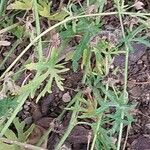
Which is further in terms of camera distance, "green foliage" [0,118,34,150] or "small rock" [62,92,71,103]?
"small rock" [62,92,71,103]

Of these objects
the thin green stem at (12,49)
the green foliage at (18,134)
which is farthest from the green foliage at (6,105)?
the thin green stem at (12,49)

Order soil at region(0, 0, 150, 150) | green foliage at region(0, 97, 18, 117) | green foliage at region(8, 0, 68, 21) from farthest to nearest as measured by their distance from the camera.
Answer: soil at region(0, 0, 150, 150) < green foliage at region(8, 0, 68, 21) < green foliage at region(0, 97, 18, 117)

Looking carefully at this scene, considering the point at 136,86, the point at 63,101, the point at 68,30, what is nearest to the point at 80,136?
the point at 63,101

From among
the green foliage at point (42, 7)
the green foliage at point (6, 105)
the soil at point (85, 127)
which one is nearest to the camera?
the green foliage at point (6, 105)

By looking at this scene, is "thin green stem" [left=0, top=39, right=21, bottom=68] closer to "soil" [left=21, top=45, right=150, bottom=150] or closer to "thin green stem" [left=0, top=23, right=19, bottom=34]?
"thin green stem" [left=0, top=23, right=19, bottom=34]

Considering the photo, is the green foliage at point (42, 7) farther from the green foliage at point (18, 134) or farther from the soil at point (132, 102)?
the green foliage at point (18, 134)

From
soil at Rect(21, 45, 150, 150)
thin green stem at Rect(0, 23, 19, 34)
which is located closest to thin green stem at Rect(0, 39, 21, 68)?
thin green stem at Rect(0, 23, 19, 34)

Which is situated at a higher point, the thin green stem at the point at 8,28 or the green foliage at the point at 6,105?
the thin green stem at the point at 8,28

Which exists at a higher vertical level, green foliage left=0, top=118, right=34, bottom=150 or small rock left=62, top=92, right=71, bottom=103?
small rock left=62, top=92, right=71, bottom=103

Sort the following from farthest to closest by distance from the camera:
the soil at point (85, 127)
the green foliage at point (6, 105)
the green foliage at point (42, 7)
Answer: the soil at point (85, 127) < the green foliage at point (42, 7) < the green foliage at point (6, 105)

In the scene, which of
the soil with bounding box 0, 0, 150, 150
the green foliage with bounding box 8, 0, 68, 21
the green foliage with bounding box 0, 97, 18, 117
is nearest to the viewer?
the green foliage with bounding box 0, 97, 18, 117

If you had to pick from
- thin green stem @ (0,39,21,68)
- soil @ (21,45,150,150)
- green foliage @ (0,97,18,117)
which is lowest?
soil @ (21,45,150,150)
